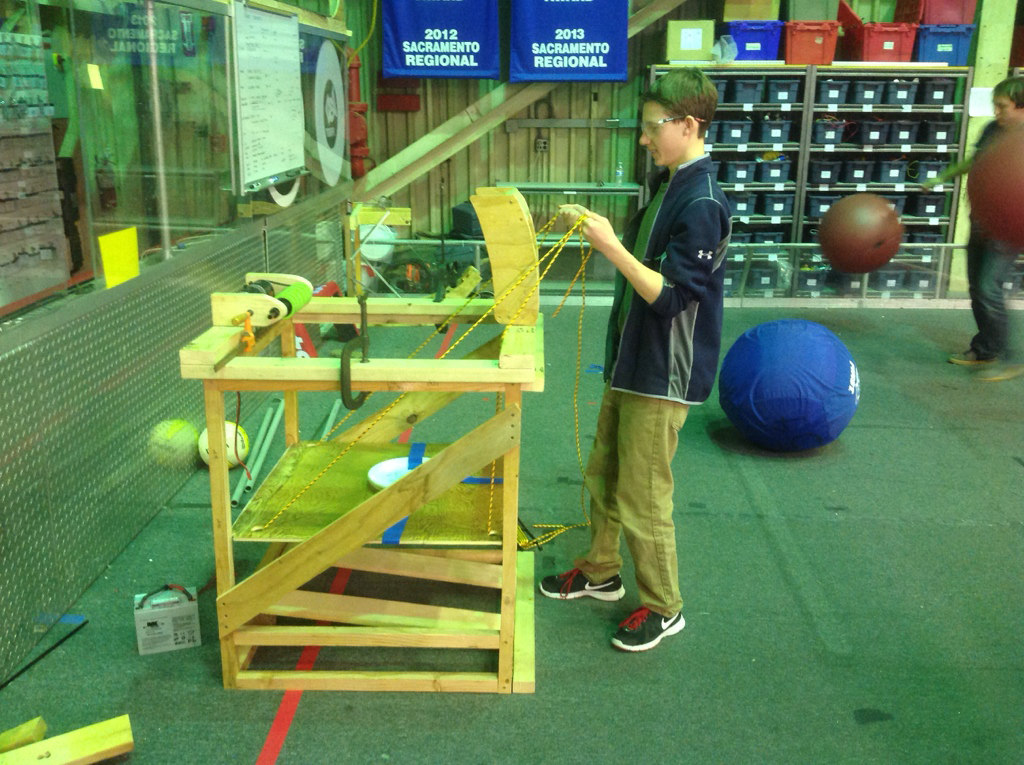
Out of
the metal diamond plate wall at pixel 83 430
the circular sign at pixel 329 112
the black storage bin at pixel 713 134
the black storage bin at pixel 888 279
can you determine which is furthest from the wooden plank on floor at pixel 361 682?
the black storage bin at pixel 713 134

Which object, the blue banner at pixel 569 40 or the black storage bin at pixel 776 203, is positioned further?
the black storage bin at pixel 776 203

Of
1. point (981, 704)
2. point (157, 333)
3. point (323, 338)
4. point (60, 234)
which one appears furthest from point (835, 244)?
point (60, 234)

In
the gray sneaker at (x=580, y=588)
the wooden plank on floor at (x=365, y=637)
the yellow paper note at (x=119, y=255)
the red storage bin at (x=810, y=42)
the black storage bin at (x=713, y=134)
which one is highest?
the red storage bin at (x=810, y=42)

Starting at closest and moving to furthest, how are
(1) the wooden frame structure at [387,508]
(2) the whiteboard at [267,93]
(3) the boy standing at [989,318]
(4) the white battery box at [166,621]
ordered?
(1) the wooden frame structure at [387,508] → (4) the white battery box at [166,621] → (2) the whiteboard at [267,93] → (3) the boy standing at [989,318]

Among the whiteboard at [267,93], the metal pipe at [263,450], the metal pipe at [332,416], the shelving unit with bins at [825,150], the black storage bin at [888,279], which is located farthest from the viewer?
the shelving unit with bins at [825,150]

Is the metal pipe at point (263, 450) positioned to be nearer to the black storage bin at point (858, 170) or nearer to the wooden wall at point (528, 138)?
the wooden wall at point (528, 138)

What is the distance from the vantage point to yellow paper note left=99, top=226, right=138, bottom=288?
3.28 m

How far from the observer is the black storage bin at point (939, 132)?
8.28 meters

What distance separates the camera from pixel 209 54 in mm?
4289

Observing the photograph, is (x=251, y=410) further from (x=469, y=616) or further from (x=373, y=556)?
(x=469, y=616)

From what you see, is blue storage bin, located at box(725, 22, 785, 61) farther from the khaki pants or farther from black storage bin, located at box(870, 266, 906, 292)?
the khaki pants

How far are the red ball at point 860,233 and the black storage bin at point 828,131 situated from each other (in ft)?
7.43

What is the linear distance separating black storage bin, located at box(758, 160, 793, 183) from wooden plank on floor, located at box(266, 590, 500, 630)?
6.63 meters

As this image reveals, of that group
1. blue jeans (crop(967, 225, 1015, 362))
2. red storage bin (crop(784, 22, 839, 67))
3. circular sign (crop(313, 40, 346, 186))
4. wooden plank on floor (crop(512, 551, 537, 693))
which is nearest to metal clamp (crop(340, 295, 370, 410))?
wooden plank on floor (crop(512, 551, 537, 693))
